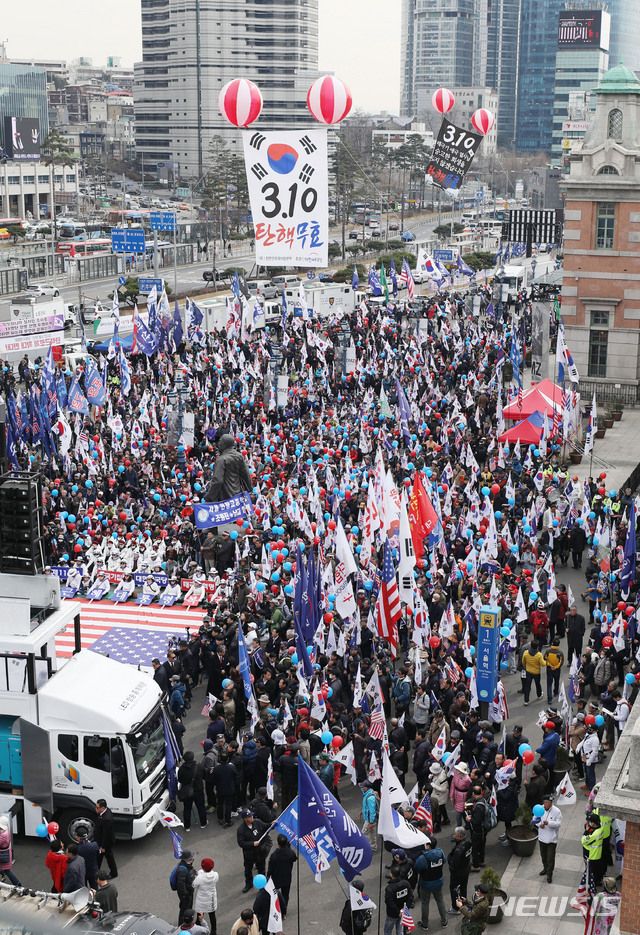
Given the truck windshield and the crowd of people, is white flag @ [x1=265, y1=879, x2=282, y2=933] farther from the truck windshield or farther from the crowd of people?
the truck windshield

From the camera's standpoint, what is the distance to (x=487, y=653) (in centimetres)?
1853

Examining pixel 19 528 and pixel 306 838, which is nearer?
pixel 306 838

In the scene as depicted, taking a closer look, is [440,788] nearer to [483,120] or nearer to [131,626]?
[131,626]

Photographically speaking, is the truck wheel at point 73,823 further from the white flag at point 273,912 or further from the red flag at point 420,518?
the red flag at point 420,518

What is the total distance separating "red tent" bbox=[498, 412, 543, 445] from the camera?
31.8 meters

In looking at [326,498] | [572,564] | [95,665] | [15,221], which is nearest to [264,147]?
[326,498]

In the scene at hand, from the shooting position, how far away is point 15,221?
114m

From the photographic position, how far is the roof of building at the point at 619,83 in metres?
41.3

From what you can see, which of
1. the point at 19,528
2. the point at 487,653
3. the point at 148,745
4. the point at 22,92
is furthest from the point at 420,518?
the point at 22,92

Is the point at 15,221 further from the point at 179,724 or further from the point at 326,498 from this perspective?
the point at 179,724

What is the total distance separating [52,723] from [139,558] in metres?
9.76

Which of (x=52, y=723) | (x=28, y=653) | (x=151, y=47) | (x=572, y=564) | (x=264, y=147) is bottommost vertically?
(x=572, y=564)

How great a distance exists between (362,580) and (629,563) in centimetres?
524

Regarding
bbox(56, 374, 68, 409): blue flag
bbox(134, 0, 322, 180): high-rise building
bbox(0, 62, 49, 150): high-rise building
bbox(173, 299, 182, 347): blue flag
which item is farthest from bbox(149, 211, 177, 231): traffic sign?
bbox(134, 0, 322, 180): high-rise building
